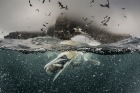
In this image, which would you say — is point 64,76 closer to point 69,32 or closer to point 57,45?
point 57,45

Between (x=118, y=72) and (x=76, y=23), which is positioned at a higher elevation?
(x=76, y=23)

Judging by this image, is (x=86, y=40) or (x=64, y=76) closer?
(x=86, y=40)

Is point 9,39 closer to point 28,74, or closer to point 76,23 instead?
point 28,74

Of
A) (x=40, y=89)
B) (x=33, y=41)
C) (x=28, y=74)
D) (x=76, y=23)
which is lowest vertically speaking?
(x=40, y=89)

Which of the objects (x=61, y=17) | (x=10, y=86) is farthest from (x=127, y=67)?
(x=10, y=86)

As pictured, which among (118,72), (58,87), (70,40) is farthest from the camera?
(118,72)

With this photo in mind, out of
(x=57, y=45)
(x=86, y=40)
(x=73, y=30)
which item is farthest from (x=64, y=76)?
(x=73, y=30)
